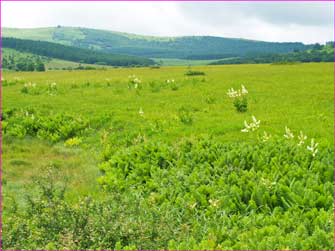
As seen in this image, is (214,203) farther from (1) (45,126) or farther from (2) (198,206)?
(1) (45,126)

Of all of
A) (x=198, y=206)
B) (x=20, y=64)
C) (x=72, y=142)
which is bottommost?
(x=20, y=64)

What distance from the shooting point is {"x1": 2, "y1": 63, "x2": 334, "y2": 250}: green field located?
28.2 ft

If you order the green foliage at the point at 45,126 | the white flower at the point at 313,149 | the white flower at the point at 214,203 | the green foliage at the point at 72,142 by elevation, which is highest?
the white flower at the point at 313,149

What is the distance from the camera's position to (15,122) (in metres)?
19.6

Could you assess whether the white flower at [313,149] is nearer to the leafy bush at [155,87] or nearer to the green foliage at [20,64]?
the leafy bush at [155,87]

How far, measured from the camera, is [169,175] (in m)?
12.2

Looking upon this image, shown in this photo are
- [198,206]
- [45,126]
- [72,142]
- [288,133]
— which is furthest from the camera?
[45,126]

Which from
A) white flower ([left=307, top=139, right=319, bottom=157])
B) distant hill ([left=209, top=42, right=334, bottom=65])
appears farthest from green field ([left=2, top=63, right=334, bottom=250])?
distant hill ([left=209, top=42, right=334, bottom=65])

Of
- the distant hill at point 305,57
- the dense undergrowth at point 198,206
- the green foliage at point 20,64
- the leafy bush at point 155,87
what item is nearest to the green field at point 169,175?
the dense undergrowth at point 198,206

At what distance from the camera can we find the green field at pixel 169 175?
338 inches

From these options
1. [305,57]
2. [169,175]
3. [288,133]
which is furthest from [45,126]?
[305,57]

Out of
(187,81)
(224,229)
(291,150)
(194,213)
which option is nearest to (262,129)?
(291,150)

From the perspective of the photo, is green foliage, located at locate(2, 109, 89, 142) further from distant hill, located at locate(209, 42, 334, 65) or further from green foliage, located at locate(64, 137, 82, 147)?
distant hill, located at locate(209, 42, 334, 65)

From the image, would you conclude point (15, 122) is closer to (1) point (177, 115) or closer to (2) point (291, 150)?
(1) point (177, 115)
